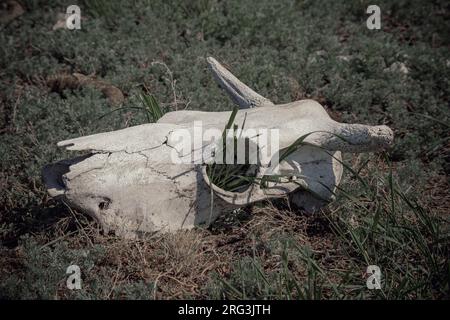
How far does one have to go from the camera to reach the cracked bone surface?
3.46 meters

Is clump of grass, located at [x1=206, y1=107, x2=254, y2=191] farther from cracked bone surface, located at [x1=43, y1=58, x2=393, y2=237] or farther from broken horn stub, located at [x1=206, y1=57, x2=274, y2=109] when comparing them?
broken horn stub, located at [x1=206, y1=57, x2=274, y2=109]

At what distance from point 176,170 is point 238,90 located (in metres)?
1.07

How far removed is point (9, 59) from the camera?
620 cm

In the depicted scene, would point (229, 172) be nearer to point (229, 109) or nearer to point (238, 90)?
point (238, 90)

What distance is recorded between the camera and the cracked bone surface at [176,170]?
3.46 metres

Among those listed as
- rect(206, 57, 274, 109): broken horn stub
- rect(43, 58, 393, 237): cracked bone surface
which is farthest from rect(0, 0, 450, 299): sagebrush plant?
rect(206, 57, 274, 109): broken horn stub

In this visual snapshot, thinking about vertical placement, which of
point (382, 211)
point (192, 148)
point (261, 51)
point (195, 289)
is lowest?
point (195, 289)

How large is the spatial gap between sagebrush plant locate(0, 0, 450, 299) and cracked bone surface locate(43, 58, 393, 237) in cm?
23

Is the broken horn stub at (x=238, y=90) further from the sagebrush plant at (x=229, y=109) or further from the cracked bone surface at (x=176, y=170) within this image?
the sagebrush plant at (x=229, y=109)

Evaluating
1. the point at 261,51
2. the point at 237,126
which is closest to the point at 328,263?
the point at 237,126

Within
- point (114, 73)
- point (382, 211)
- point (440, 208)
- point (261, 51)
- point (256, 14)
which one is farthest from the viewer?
point (256, 14)
